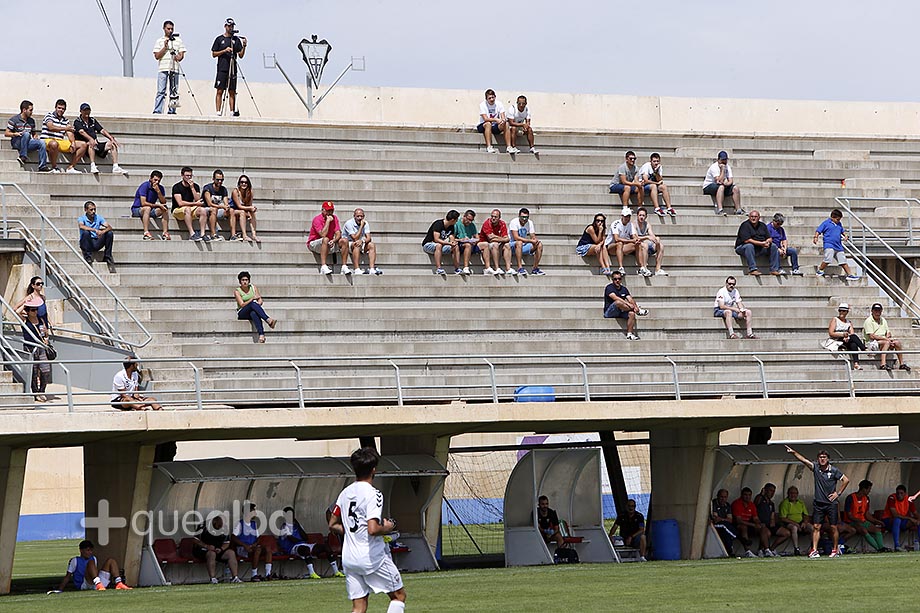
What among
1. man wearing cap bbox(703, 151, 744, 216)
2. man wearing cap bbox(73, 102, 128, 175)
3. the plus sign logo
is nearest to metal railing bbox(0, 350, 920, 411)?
the plus sign logo

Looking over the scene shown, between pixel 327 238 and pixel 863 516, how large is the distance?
948 cm

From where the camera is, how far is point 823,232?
28.6 metres

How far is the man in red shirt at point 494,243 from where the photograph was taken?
27125 mm

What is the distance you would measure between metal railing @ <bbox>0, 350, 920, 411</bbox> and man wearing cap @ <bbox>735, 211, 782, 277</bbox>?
252 centimetres

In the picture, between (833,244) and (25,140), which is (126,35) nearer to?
(25,140)

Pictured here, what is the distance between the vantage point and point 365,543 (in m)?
11.9

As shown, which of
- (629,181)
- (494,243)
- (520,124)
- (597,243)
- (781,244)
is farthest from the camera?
(520,124)

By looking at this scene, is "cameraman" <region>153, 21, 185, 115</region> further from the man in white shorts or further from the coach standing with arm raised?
the coach standing with arm raised

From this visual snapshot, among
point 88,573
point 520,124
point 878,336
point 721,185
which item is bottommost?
point 88,573

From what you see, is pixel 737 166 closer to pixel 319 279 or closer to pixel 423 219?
pixel 423 219

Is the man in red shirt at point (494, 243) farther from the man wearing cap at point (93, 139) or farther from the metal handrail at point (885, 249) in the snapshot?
the metal handrail at point (885, 249)

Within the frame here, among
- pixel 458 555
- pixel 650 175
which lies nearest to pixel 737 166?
pixel 650 175

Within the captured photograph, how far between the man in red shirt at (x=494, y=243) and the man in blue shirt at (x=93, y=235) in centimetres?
613

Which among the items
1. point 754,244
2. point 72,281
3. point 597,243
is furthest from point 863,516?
point 72,281
